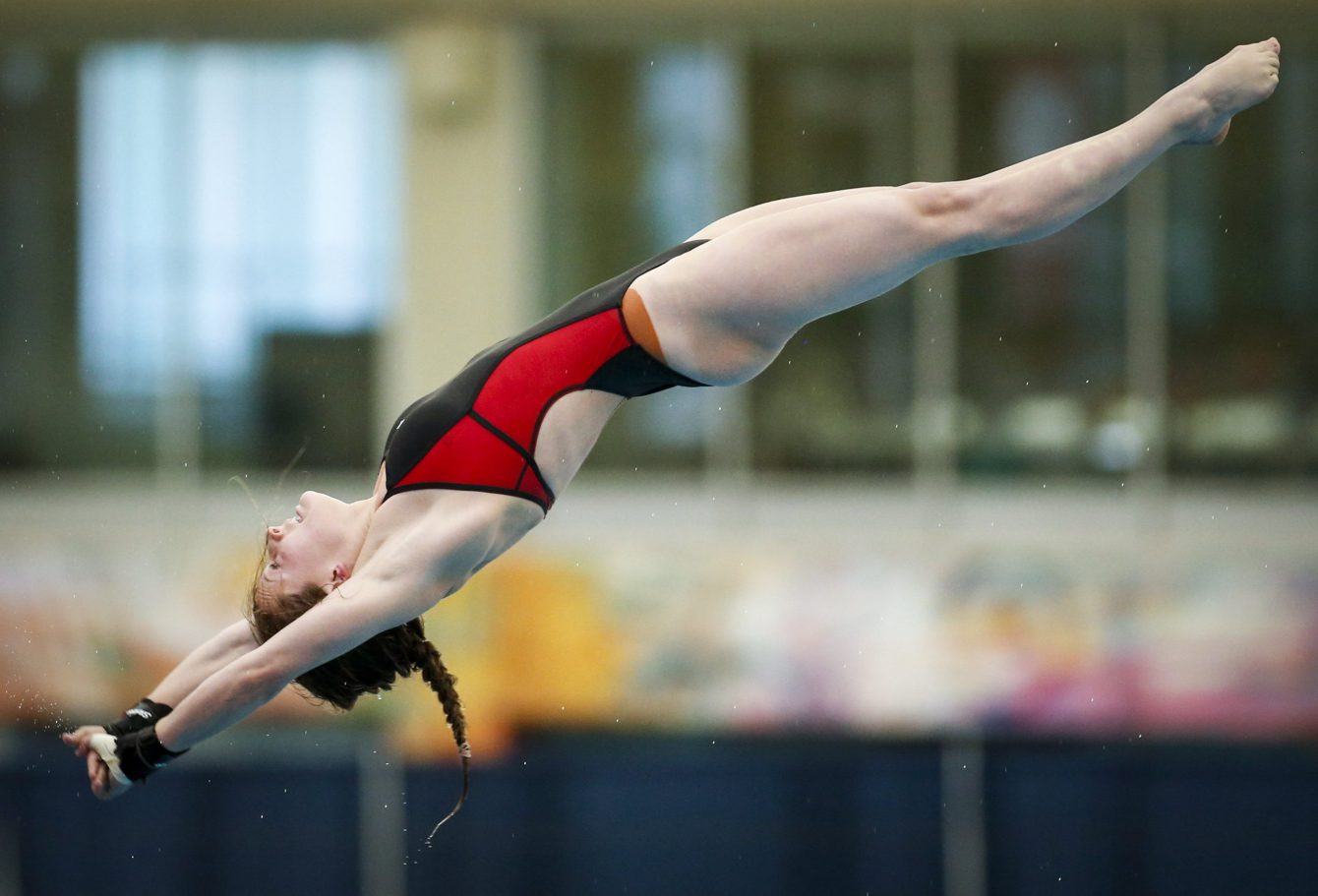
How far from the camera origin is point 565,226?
8.27 metres

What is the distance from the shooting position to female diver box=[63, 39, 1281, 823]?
11.6 feet

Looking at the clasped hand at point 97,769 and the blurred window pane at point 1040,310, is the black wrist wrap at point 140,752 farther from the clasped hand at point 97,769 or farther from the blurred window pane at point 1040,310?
the blurred window pane at point 1040,310

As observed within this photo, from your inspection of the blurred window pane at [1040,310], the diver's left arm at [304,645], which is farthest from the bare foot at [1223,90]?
the blurred window pane at [1040,310]

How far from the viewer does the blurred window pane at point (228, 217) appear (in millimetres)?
8227

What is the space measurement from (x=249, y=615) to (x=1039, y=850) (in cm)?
441

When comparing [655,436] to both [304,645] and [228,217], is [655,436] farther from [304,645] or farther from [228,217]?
[304,645]

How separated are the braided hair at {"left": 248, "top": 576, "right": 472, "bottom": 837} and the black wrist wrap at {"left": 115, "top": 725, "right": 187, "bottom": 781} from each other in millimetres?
367

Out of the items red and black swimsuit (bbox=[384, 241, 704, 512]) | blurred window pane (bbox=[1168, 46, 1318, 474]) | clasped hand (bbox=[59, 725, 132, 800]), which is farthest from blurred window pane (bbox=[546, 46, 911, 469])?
clasped hand (bbox=[59, 725, 132, 800])

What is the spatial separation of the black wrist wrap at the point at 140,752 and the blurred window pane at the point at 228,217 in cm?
468

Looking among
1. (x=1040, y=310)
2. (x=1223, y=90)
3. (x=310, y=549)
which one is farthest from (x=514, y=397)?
(x=1040, y=310)

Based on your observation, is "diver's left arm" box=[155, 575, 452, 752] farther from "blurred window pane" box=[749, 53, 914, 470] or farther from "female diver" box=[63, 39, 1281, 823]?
"blurred window pane" box=[749, 53, 914, 470]

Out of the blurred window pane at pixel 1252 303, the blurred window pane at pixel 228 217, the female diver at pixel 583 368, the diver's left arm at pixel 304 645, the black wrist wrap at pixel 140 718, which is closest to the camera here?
the diver's left arm at pixel 304 645

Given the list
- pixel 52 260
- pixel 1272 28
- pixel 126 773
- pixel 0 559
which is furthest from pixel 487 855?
pixel 1272 28

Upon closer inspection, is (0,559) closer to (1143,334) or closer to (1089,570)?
(1089,570)
